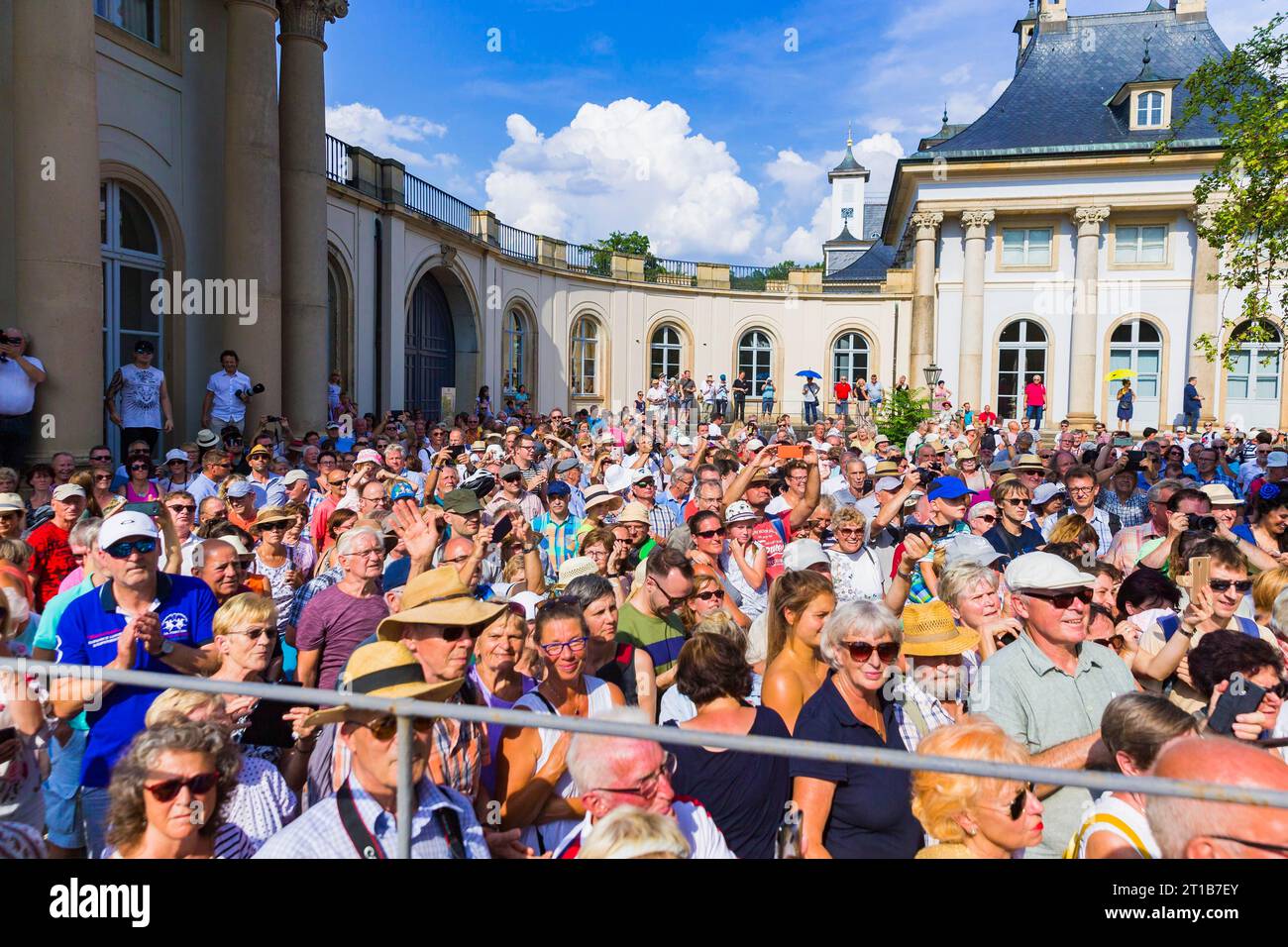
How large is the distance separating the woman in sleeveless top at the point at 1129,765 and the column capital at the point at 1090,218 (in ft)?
106

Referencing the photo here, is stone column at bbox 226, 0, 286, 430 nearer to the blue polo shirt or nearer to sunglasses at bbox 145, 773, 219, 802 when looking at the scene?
the blue polo shirt

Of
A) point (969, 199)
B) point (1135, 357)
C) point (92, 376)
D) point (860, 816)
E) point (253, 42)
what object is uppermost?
point (969, 199)

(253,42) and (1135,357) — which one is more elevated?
(253,42)

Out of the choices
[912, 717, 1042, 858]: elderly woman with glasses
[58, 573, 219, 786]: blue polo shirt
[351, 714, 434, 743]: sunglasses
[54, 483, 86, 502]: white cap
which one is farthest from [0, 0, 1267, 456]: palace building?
[912, 717, 1042, 858]: elderly woman with glasses

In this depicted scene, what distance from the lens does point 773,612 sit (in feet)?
15.2

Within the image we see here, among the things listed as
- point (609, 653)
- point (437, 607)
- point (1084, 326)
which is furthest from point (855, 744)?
point (1084, 326)

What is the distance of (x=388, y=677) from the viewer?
10.6ft

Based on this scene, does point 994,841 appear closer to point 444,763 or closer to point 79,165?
point 444,763

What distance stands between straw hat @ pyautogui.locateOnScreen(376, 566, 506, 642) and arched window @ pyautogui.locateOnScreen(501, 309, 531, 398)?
2544 cm

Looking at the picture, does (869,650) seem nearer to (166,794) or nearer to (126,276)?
(166,794)

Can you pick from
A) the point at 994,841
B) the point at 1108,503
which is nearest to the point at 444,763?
the point at 994,841

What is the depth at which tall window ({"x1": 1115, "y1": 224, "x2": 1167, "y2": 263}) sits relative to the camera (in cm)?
3192

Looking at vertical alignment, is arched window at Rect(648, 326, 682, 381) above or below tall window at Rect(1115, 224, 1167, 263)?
below
